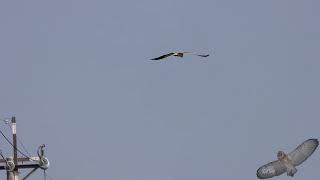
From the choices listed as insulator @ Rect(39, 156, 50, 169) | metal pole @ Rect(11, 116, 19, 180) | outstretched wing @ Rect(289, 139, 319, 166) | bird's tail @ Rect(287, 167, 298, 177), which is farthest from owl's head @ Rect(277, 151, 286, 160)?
metal pole @ Rect(11, 116, 19, 180)

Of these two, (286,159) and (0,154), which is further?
(0,154)

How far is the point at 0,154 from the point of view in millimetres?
103812

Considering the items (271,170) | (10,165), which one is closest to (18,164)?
(10,165)

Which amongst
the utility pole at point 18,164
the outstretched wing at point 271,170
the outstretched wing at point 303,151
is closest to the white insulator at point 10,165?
the utility pole at point 18,164

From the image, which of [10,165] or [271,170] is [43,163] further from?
[271,170]

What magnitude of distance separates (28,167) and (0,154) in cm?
285

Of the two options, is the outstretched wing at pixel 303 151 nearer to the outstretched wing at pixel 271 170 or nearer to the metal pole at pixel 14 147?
the outstretched wing at pixel 271 170

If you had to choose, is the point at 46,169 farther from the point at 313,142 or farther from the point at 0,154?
the point at 313,142

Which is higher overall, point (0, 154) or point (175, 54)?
point (175, 54)

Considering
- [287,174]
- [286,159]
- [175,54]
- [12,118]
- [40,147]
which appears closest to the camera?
[175,54]

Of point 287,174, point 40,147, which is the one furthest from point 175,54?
point 40,147

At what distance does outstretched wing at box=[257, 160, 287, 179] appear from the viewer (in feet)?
235

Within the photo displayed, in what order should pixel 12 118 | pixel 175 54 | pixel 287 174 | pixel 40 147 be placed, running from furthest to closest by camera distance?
pixel 12 118, pixel 40 147, pixel 287 174, pixel 175 54

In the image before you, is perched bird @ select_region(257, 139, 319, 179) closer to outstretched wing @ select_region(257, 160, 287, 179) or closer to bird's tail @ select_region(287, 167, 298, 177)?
outstretched wing @ select_region(257, 160, 287, 179)
